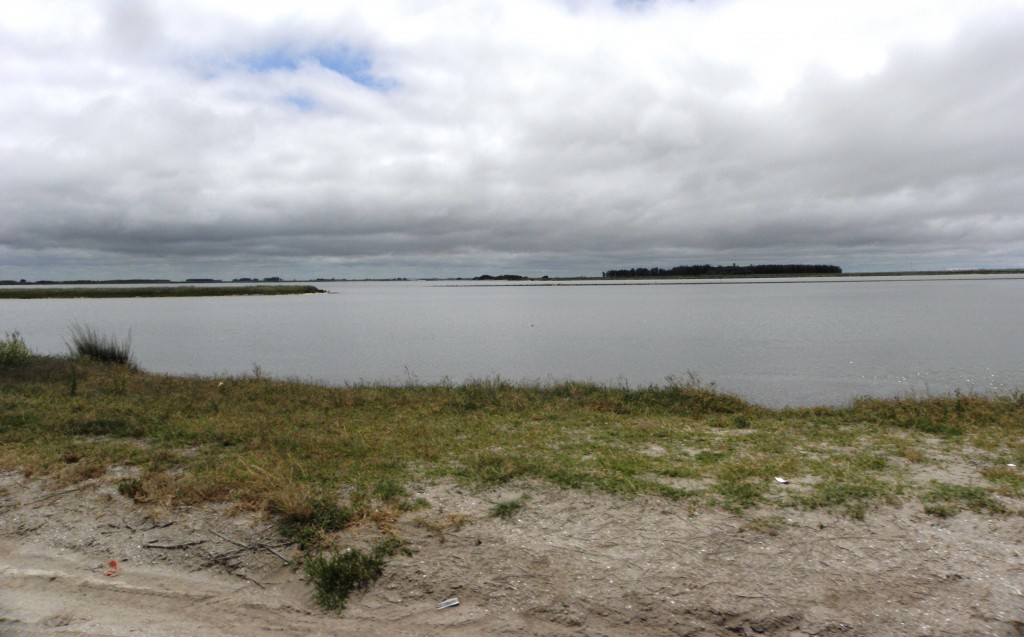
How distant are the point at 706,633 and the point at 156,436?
832 cm

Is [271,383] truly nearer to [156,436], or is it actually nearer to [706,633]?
[156,436]

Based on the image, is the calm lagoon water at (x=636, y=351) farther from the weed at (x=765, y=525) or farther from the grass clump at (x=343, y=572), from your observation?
the grass clump at (x=343, y=572)

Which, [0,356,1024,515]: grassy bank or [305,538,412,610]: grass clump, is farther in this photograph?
[0,356,1024,515]: grassy bank

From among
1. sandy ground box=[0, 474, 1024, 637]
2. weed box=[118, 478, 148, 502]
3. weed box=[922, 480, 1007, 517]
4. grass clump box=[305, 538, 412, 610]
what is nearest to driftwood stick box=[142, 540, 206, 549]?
sandy ground box=[0, 474, 1024, 637]

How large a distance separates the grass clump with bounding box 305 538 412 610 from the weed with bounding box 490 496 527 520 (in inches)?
40.6

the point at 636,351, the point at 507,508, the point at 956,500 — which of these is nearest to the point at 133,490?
the point at 507,508

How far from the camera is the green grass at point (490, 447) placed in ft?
22.9

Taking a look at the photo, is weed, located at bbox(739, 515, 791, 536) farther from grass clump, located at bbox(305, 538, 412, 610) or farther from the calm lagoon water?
the calm lagoon water

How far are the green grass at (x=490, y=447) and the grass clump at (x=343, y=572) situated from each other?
3.8 inches

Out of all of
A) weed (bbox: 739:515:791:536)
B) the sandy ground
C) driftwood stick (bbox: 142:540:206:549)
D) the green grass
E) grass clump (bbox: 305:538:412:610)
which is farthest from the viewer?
the green grass

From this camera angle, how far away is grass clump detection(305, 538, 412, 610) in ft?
18.1

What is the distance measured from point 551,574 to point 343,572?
1.75 metres

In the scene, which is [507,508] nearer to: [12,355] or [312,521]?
[312,521]

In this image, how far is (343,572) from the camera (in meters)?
5.67
